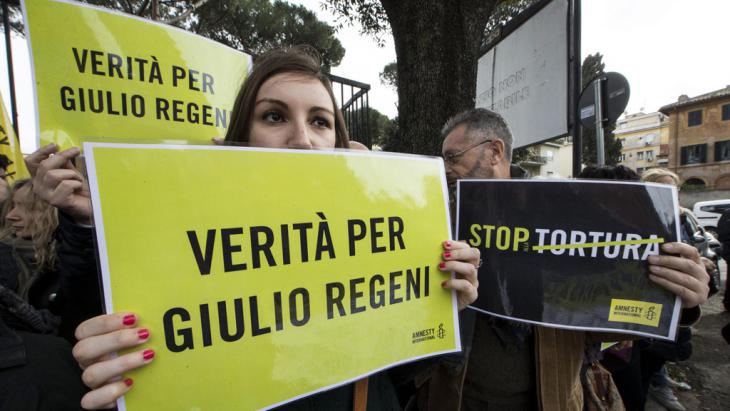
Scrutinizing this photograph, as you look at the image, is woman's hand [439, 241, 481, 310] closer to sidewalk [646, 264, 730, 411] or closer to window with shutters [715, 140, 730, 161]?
sidewalk [646, 264, 730, 411]

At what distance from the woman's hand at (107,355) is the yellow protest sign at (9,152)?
8.08 ft

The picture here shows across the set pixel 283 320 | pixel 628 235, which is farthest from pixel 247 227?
pixel 628 235

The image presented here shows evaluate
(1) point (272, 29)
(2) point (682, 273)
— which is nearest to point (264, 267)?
(2) point (682, 273)

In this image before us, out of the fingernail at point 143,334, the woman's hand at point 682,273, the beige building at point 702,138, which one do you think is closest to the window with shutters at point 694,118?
the beige building at point 702,138

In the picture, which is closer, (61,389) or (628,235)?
(61,389)

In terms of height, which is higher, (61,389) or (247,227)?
(247,227)

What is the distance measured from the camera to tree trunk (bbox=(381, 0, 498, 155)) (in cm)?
333

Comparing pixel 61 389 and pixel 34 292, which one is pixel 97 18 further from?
pixel 61 389

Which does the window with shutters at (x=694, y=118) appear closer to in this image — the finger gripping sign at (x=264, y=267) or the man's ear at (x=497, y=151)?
the man's ear at (x=497, y=151)

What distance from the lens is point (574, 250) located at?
1217mm

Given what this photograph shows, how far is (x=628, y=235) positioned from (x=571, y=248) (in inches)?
7.3

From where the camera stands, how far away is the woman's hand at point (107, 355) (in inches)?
25.1

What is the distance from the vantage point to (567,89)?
3553 millimetres

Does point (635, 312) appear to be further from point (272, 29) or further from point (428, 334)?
point (272, 29)
